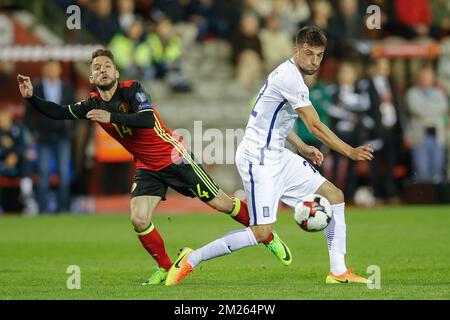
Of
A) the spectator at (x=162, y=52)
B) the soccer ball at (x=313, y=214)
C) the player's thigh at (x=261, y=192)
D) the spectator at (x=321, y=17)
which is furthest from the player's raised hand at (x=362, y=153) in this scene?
the spectator at (x=162, y=52)

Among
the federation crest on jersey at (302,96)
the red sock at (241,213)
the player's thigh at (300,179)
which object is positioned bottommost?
the red sock at (241,213)

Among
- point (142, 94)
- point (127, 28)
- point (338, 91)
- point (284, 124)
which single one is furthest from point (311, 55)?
point (127, 28)

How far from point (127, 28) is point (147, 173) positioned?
1343 centimetres

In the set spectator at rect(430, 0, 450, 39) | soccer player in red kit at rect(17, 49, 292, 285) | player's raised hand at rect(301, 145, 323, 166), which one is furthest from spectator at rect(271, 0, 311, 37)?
player's raised hand at rect(301, 145, 323, 166)

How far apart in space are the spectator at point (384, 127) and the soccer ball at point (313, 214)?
1168cm

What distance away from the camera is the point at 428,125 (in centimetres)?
2370

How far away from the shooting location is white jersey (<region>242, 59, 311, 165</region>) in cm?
1137

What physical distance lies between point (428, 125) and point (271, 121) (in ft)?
41.9

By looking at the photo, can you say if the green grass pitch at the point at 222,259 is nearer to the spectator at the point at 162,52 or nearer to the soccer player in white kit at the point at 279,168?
the soccer player in white kit at the point at 279,168

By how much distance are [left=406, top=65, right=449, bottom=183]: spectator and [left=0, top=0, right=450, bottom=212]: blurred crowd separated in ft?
0.07

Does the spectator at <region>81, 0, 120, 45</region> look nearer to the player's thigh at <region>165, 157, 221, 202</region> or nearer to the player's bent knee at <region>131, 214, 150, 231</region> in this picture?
the player's thigh at <region>165, 157, 221, 202</region>

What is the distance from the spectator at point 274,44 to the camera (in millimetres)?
25812

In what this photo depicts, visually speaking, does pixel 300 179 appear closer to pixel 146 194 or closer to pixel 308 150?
pixel 308 150
